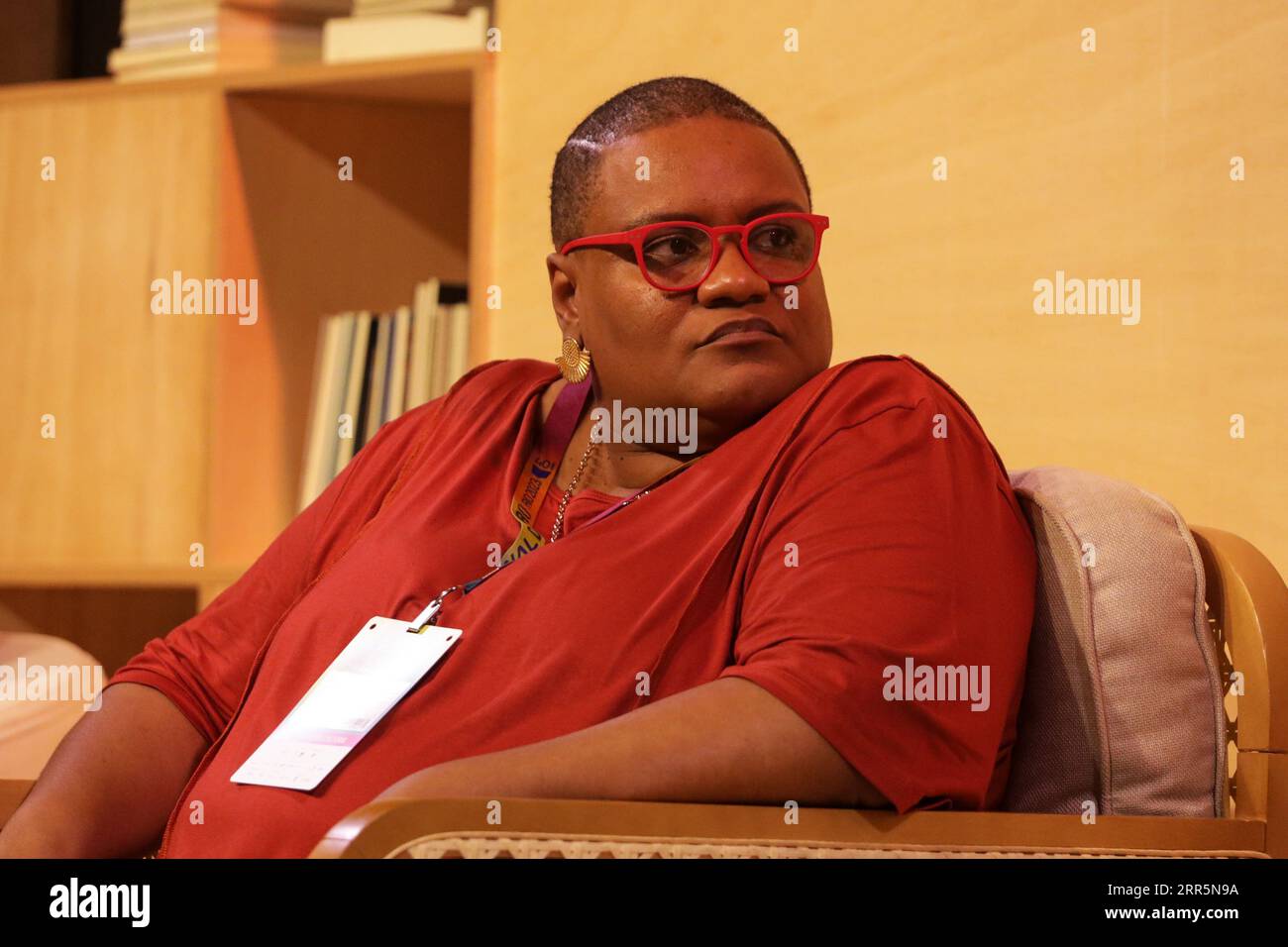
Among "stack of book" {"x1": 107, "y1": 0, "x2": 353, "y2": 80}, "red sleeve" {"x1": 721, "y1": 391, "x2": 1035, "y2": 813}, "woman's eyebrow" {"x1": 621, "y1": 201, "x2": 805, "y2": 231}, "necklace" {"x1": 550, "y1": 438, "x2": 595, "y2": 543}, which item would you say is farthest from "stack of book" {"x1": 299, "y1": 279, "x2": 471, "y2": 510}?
"red sleeve" {"x1": 721, "y1": 391, "x2": 1035, "y2": 813}

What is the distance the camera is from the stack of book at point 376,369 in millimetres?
2385

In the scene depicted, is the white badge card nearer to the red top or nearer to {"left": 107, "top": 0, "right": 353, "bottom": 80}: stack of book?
Answer: the red top

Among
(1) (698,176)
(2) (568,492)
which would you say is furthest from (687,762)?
(1) (698,176)

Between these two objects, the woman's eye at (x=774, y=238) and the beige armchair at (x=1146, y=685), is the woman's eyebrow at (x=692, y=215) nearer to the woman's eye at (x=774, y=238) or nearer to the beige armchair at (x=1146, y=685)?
the woman's eye at (x=774, y=238)

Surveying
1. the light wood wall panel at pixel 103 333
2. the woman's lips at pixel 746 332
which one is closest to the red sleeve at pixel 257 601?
the woman's lips at pixel 746 332

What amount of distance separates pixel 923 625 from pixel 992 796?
0.21 meters

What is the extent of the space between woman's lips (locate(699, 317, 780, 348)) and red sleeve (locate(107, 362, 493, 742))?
0.39m

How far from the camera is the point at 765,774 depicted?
1.01 meters

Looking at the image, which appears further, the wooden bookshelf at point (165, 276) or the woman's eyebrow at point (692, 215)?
the wooden bookshelf at point (165, 276)

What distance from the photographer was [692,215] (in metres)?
1.35

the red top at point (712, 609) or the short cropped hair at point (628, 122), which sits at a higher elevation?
the short cropped hair at point (628, 122)

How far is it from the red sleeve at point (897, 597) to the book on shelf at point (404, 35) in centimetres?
133
